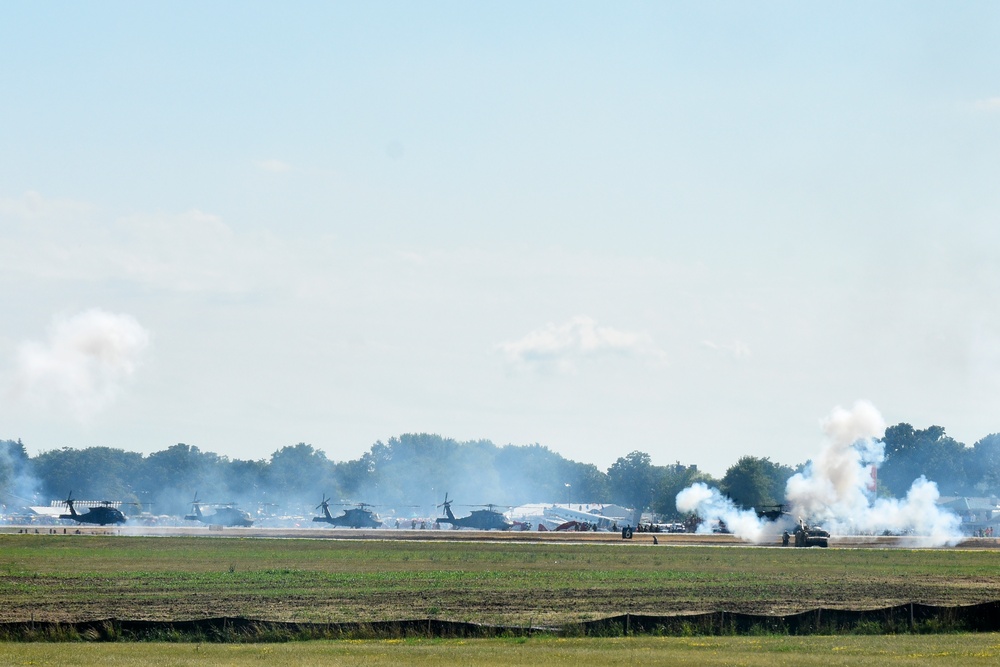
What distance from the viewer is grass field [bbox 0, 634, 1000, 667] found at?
3052cm

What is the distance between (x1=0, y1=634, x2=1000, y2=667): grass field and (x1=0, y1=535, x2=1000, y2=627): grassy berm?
21.4 feet

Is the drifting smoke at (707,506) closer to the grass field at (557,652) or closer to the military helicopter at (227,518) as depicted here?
the military helicopter at (227,518)

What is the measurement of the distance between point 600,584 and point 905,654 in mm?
28011

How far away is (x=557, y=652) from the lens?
108 feet

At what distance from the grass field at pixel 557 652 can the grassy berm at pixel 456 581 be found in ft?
21.4

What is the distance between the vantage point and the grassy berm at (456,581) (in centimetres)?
4559

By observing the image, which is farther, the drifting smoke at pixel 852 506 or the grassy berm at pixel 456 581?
the drifting smoke at pixel 852 506

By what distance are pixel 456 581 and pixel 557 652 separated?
1089 inches

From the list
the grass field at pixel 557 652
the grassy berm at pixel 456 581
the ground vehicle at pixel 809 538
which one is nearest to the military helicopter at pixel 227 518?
the grassy berm at pixel 456 581

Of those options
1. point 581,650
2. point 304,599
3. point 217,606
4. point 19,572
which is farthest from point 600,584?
point 19,572

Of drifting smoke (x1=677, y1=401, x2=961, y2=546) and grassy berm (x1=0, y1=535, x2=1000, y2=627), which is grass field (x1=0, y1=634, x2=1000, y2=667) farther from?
drifting smoke (x1=677, y1=401, x2=961, y2=546)

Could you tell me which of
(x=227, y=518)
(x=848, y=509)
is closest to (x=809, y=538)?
(x=848, y=509)

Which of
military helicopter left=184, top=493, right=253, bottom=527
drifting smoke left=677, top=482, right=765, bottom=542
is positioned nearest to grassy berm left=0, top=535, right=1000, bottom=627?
drifting smoke left=677, top=482, right=765, bottom=542

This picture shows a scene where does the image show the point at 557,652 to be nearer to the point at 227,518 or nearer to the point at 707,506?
the point at 707,506
